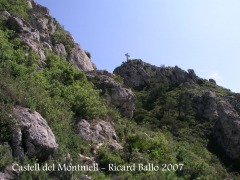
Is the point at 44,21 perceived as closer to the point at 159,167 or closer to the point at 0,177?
the point at 159,167

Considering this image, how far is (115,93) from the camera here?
2492 cm

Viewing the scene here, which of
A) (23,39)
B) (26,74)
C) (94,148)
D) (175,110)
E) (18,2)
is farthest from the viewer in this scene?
(175,110)

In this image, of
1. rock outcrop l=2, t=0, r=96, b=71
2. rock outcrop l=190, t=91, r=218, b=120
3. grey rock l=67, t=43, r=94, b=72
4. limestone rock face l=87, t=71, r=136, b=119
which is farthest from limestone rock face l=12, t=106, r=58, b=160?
rock outcrop l=190, t=91, r=218, b=120

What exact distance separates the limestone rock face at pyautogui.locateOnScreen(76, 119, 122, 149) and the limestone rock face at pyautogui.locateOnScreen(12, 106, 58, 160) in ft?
14.2

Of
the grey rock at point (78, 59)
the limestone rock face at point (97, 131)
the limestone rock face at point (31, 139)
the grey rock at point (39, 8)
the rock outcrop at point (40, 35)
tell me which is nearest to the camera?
the limestone rock face at point (31, 139)

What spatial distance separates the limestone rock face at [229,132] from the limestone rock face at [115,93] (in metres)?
21.8

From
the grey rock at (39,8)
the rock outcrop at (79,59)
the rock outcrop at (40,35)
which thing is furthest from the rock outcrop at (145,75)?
the rock outcrop at (79,59)

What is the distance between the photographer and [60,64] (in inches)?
910

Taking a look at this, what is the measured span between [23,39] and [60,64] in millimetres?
2757

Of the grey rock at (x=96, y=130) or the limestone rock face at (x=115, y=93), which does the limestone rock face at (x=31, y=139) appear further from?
the limestone rock face at (x=115, y=93)

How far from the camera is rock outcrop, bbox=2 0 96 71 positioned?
932 inches

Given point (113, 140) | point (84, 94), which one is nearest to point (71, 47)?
point (84, 94)

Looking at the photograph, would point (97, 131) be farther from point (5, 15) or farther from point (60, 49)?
point (60, 49)

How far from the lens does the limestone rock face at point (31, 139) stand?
11734mm
